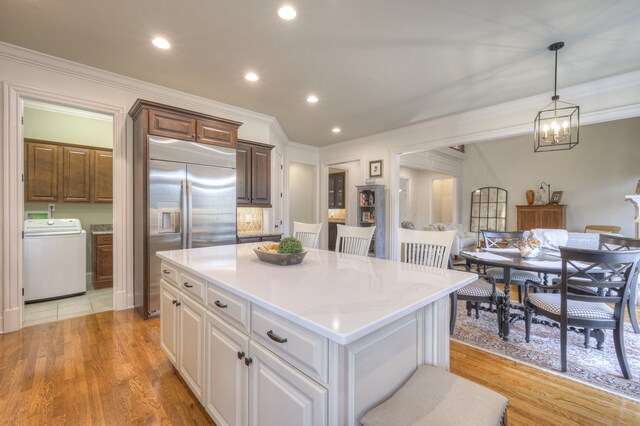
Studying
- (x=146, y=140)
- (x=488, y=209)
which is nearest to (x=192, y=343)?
(x=146, y=140)

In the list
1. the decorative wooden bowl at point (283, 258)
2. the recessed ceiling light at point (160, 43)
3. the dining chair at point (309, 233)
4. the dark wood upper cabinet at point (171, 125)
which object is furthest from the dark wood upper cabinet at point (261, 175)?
the decorative wooden bowl at point (283, 258)

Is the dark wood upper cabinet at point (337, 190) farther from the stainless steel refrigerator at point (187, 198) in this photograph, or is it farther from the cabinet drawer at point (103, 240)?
the cabinet drawer at point (103, 240)

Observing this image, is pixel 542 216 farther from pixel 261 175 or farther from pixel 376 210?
pixel 261 175

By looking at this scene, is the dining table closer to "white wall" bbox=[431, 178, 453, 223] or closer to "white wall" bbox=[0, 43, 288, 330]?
"white wall" bbox=[0, 43, 288, 330]

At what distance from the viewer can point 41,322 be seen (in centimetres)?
307

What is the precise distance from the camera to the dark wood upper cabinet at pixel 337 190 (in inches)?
A: 290

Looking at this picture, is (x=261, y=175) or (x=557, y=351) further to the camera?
(x=261, y=175)

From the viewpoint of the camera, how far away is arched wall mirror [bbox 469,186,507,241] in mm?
8344

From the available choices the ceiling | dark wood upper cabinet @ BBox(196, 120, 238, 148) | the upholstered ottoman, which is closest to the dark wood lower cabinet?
dark wood upper cabinet @ BBox(196, 120, 238, 148)

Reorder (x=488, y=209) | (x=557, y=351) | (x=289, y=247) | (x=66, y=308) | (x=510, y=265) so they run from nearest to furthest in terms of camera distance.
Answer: (x=289, y=247)
(x=557, y=351)
(x=510, y=265)
(x=66, y=308)
(x=488, y=209)

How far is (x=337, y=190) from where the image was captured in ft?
24.6

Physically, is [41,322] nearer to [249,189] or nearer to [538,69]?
[249,189]

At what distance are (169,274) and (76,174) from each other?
3.65m

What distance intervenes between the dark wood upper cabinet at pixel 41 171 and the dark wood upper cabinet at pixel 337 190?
5.31 metres
